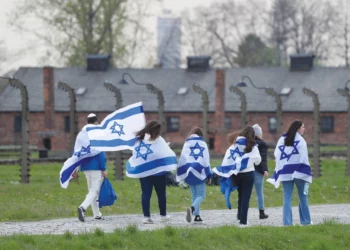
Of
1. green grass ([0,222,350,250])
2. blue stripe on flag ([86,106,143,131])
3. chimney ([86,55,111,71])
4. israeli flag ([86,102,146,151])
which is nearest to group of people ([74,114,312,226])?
israeli flag ([86,102,146,151])

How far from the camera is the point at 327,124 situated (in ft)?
227

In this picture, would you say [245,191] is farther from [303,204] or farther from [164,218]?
[164,218]

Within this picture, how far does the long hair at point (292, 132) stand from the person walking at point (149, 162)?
221 centimetres

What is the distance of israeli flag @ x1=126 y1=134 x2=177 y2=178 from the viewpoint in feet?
69.3

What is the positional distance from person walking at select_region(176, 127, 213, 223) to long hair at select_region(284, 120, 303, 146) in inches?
70.9

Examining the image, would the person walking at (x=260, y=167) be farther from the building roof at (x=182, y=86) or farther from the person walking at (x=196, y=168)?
the building roof at (x=182, y=86)

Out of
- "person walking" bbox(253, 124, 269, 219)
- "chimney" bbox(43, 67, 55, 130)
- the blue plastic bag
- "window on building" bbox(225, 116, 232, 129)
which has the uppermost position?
"chimney" bbox(43, 67, 55, 130)

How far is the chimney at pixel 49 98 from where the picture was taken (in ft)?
225

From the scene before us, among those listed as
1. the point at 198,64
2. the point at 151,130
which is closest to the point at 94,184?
the point at 151,130

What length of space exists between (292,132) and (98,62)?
5303cm

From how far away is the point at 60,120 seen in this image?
71375 millimetres

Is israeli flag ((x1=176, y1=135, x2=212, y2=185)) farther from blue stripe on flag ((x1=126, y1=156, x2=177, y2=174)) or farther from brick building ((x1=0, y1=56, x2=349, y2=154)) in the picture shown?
brick building ((x1=0, y1=56, x2=349, y2=154))

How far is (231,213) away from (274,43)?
7572 cm

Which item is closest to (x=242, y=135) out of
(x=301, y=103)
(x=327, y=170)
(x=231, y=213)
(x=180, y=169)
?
(x=180, y=169)
